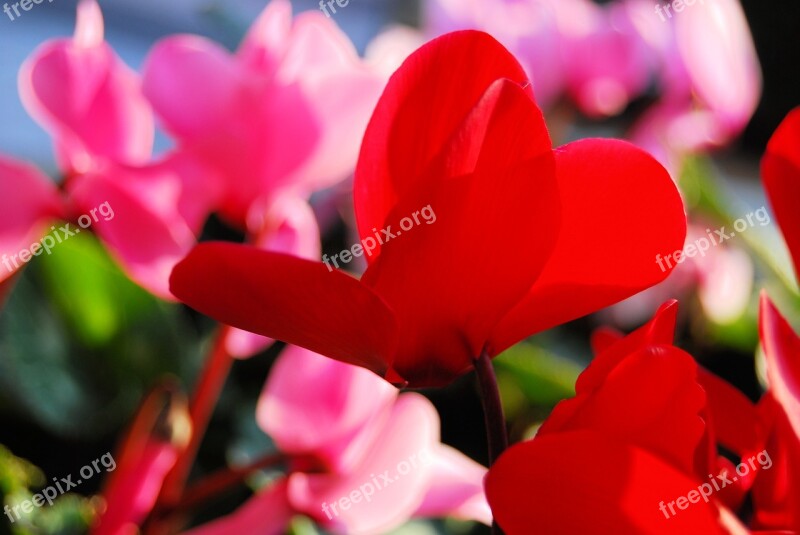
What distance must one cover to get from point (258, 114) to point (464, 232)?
0.19 m

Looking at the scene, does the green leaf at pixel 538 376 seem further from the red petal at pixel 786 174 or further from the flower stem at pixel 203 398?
the red petal at pixel 786 174

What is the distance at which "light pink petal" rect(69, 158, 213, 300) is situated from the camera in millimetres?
329

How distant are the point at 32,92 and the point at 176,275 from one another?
0.66 ft

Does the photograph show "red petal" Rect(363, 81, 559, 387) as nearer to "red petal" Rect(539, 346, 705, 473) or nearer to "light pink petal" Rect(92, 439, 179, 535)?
"red petal" Rect(539, 346, 705, 473)

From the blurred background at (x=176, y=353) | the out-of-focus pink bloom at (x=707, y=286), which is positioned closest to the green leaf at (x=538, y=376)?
the blurred background at (x=176, y=353)

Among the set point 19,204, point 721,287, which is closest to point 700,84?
point 721,287

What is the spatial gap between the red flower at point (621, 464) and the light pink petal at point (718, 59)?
17.7 inches

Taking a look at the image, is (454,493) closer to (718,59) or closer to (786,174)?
(786,174)

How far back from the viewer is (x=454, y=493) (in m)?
0.33

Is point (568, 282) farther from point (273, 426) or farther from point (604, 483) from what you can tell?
point (273, 426)

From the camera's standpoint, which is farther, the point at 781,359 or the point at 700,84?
the point at 700,84

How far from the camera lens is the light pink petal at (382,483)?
0.31 m

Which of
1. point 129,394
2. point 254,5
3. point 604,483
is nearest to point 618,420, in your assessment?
point 604,483

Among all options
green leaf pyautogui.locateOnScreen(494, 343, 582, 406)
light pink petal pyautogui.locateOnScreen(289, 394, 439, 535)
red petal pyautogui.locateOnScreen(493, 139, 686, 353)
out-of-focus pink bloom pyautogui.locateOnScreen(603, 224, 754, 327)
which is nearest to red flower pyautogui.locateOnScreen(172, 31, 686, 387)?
red petal pyautogui.locateOnScreen(493, 139, 686, 353)
